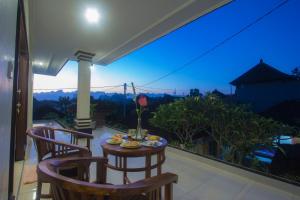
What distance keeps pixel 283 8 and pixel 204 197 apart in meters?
2.69

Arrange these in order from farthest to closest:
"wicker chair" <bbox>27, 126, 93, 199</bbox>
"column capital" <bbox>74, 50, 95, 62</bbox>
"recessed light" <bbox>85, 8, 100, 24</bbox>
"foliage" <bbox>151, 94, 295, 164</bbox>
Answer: "column capital" <bbox>74, 50, 95, 62</bbox>, "recessed light" <bbox>85, 8, 100, 24</bbox>, "foliage" <bbox>151, 94, 295, 164</bbox>, "wicker chair" <bbox>27, 126, 93, 199</bbox>

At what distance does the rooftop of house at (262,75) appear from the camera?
7.80 ft

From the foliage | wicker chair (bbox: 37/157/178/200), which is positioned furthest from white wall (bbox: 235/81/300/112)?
wicker chair (bbox: 37/157/178/200)

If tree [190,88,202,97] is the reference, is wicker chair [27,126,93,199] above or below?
below

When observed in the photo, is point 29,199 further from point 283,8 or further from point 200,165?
point 283,8

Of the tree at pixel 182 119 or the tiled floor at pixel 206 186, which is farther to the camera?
the tree at pixel 182 119

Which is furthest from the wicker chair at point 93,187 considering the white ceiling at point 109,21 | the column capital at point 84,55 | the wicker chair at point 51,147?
the column capital at point 84,55

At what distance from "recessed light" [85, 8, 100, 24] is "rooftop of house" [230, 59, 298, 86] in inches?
96.6

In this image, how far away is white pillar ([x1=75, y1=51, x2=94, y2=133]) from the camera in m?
4.91

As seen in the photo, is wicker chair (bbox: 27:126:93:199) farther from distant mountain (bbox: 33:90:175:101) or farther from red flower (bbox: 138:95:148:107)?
distant mountain (bbox: 33:90:175:101)

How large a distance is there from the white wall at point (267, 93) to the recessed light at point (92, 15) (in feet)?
8.31

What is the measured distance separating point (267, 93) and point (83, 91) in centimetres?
424

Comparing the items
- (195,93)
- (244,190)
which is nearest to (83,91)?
(195,93)

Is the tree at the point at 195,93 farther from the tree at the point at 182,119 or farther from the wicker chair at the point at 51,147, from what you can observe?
the wicker chair at the point at 51,147
